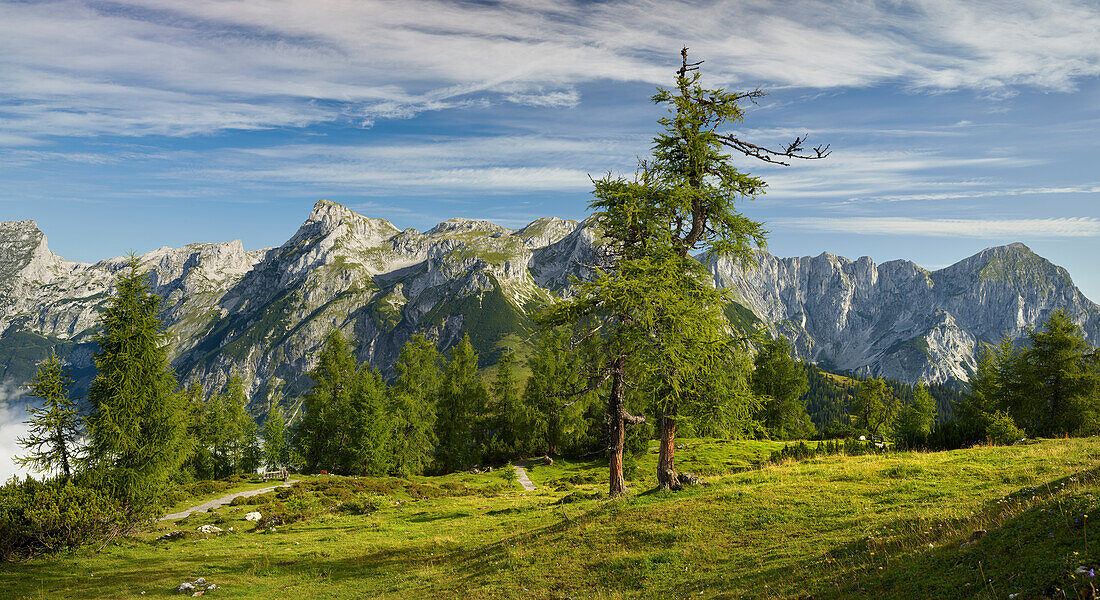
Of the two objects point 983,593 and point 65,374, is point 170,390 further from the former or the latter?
point 983,593

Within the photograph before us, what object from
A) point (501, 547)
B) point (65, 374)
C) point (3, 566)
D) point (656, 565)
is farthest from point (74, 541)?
point (656, 565)

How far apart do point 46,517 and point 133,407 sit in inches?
267

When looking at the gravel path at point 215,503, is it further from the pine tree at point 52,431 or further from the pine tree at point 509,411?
the pine tree at point 509,411

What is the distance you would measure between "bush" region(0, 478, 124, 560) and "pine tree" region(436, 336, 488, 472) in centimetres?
4582

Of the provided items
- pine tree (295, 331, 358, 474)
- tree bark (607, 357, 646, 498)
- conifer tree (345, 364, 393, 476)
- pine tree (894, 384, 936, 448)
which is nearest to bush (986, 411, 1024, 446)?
pine tree (894, 384, 936, 448)

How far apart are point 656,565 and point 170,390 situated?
32197mm

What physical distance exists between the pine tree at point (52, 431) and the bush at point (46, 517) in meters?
3.00

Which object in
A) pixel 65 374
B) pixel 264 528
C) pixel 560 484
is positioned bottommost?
pixel 560 484

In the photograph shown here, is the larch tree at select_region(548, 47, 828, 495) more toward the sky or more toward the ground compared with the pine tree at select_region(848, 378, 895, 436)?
more toward the sky

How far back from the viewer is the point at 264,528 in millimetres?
34531

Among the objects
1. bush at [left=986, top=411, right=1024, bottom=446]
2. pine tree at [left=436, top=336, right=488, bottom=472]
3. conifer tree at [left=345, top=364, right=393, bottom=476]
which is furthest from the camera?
pine tree at [left=436, top=336, right=488, bottom=472]

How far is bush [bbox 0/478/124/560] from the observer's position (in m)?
24.3

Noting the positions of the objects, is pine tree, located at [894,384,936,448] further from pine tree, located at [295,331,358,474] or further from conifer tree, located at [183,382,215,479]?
conifer tree, located at [183,382,215,479]

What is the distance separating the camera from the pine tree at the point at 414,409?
219 ft
